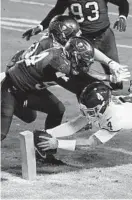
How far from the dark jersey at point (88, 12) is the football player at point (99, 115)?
77.4 inches

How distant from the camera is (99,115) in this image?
7375 millimetres

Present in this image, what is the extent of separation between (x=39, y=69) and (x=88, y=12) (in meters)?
1.97

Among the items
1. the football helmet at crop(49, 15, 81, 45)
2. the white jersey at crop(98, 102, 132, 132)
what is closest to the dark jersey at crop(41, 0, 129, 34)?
the football helmet at crop(49, 15, 81, 45)

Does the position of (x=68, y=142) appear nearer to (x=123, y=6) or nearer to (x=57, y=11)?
(x=57, y=11)

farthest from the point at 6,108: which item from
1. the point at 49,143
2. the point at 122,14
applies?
the point at 122,14

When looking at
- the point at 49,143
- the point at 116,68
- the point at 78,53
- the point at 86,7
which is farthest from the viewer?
the point at 86,7

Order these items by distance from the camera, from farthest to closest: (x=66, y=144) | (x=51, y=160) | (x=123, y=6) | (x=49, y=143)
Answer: (x=123, y=6) → (x=51, y=160) → (x=66, y=144) → (x=49, y=143)

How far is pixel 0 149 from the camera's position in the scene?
8.47m

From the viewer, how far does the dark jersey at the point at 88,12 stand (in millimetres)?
9156

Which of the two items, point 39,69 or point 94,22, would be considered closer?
point 39,69

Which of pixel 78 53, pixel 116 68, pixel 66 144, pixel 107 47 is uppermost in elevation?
pixel 78 53

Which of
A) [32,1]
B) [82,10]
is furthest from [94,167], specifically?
[32,1]

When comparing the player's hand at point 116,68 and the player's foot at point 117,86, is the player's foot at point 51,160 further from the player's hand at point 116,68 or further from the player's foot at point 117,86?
the player's foot at point 117,86

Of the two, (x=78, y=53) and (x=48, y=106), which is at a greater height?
(x=78, y=53)
